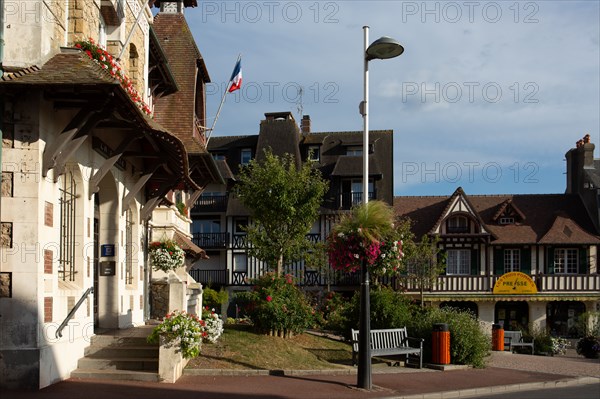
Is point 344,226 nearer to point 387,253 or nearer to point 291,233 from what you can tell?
point 387,253

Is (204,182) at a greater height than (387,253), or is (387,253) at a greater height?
(204,182)

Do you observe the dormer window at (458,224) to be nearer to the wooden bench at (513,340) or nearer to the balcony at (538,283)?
the balcony at (538,283)

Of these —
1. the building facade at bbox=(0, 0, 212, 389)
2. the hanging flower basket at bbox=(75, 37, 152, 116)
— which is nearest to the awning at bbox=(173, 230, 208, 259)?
the building facade at bbox=(0, 0, 212, 389)

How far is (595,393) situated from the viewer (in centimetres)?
1315

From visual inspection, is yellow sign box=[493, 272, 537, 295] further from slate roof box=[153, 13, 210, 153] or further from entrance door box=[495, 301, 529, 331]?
slate roof box=[153, 13, 210, 153]

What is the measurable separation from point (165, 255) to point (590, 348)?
1408 centimetres

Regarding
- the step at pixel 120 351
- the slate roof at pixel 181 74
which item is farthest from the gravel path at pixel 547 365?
the slate roof at pixel 181 74

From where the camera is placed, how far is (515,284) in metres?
37.2

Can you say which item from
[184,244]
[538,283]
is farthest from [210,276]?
[184,244]

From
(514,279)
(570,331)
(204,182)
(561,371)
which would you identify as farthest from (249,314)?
(570,331)

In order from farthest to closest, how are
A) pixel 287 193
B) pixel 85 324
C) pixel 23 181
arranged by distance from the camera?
pixel 287 193
pixel 85 324
pixel 23 181

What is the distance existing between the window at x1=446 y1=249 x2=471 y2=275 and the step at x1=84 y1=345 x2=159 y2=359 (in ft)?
90.2

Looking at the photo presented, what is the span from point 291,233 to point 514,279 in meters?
14.6

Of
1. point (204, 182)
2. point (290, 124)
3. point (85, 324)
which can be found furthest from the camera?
point (290, 124)
